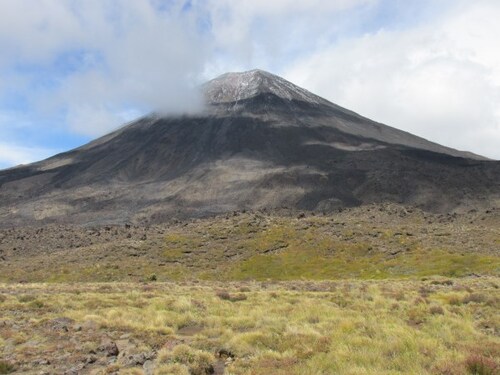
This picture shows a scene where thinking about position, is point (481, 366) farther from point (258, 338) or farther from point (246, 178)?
point (246, 178)

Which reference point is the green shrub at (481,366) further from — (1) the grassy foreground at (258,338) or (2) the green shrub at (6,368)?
(2) the green shrub at (6,368)

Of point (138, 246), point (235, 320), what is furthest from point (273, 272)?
point (235, 320)

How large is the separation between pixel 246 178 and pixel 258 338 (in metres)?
138

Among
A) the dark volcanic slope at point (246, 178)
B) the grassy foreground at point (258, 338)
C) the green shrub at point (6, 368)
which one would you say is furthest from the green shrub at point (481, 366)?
the dark volcanic slope at point (246, 178)

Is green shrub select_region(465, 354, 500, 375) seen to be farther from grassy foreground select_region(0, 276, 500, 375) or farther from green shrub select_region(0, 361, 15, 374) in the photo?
green shrub select_region(0, 361, 15, 374)

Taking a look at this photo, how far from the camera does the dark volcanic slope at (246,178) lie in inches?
5192

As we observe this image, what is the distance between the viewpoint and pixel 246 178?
500ft

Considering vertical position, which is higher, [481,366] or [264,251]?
[481,366]

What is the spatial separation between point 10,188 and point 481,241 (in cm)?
15157

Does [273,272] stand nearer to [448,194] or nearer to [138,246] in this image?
[138,246]

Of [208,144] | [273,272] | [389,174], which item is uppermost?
[208,144]

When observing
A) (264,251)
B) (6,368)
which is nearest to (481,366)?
(6,368)

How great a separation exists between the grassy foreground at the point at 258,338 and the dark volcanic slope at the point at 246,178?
103 m

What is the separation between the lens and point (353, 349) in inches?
495
